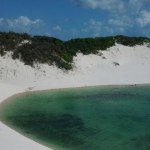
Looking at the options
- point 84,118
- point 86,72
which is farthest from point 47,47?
point 84,118

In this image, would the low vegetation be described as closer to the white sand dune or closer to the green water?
the white sand dune

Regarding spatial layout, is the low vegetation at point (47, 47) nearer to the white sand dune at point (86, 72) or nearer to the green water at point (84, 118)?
the white sand dune at point (86, 72)

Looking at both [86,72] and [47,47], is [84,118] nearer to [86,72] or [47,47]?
[86,72]

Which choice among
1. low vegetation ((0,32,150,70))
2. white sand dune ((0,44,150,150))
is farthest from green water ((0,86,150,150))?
low vegetation ((0,32,150,70))

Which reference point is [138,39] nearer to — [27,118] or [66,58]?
[66,58]

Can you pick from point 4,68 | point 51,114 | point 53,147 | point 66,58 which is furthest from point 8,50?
point 53,147
